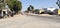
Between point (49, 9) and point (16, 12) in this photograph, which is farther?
point (49, 9)

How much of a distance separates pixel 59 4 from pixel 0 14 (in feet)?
106

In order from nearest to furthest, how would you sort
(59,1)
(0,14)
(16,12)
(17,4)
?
(0,14) < (59,1) < (17,4) < (16,12)

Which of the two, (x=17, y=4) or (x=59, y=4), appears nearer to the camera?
(x=59, y=4)

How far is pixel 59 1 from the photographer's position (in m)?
81.1

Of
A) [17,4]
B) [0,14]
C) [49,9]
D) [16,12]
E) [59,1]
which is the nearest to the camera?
[0,14]

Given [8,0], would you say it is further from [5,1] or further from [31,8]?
[31,8]

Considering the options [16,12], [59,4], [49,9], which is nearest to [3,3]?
[59,4]

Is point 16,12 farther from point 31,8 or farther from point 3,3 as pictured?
point 31,8

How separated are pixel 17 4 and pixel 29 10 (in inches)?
2941

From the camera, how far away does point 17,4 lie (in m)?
88.2

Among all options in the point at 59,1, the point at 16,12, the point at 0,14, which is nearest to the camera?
the point at 0,14

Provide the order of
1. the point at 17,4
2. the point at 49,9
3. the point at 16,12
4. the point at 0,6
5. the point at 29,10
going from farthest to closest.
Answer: the point at 29,10, the point at 49,9, the point at 16,12, the point at 17,4, the point at 0,6

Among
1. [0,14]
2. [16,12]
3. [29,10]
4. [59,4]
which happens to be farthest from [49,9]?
[0,14]

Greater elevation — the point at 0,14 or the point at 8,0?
the point at 8,0
